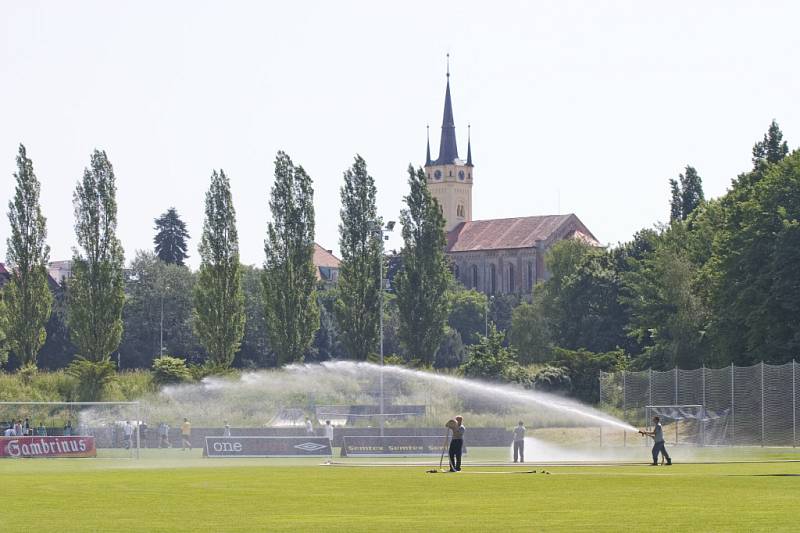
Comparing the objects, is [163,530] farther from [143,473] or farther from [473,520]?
[143,473]

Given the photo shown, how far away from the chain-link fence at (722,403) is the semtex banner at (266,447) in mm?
15707

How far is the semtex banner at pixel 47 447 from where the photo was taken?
66625 mm

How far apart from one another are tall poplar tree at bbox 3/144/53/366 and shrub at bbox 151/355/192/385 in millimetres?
13541

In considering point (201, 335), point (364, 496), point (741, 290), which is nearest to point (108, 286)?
point (201, 335)

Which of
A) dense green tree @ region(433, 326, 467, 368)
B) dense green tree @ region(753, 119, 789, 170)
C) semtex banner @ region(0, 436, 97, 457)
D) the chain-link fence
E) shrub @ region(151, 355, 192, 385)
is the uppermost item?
dense green tree @ region(753, 119, 789, 170)

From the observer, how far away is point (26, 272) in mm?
107250

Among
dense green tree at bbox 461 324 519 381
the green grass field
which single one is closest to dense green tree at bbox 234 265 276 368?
dense green tree at bbox 461 324 519 381

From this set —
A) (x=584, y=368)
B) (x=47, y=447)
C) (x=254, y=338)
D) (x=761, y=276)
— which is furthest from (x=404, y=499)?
(x=254, y=338)

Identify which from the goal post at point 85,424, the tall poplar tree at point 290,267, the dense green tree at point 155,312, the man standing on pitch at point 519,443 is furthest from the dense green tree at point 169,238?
the man standing on pitch at point 519,443

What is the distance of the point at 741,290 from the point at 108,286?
4576cm

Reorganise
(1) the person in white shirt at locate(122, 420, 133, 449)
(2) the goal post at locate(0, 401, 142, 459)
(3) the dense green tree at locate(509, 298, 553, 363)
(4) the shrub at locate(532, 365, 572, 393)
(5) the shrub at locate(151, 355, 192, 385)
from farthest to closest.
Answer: (3) the dense green tree at locate(509, 298, 553, 363) → (4) the shrub at locate(532, 365, 572, 393) → (5) the shrub at locate(151, 355, 192, 385) → (1) the person in white shirt at locate(122, 420, 133, 449) → (2) the goal post at locate(0, 401, 142, 459)

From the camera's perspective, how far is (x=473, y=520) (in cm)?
2659

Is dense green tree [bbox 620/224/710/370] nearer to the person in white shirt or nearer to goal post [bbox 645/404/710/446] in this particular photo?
goal post [bbox 645/404/710/446]

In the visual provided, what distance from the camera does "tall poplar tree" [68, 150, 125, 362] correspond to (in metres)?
104
